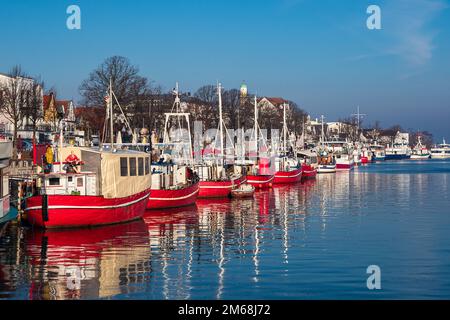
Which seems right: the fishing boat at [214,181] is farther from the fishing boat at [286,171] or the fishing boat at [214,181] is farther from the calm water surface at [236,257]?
the fishing boat at [286,171]

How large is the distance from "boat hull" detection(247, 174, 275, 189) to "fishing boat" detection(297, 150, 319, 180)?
2705 cm

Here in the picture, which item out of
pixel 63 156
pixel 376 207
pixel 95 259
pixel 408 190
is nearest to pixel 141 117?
pixel 408 190

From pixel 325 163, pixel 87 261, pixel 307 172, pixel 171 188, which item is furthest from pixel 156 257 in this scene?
pixel 325 163

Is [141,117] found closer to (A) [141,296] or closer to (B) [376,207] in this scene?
(B) [376,207]

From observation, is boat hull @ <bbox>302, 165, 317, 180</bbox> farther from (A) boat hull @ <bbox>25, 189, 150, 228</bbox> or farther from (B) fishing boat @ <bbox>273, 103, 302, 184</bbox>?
(A) boat hull @ <bbox>25, 189, 150, 228</bbox>

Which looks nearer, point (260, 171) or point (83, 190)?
point (83, 190)

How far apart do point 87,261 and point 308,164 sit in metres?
101

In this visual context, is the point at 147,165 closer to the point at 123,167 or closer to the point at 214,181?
the point at 123,167

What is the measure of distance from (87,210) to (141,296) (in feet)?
58.0

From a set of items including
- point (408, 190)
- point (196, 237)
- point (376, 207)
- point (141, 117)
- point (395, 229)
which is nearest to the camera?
point (196, 237)

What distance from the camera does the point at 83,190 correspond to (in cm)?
4378

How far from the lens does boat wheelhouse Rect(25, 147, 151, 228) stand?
4206 centimetres

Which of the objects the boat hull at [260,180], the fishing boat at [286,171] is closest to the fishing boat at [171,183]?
the boat hull at [260,180]

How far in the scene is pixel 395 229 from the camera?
46219 millimetres
